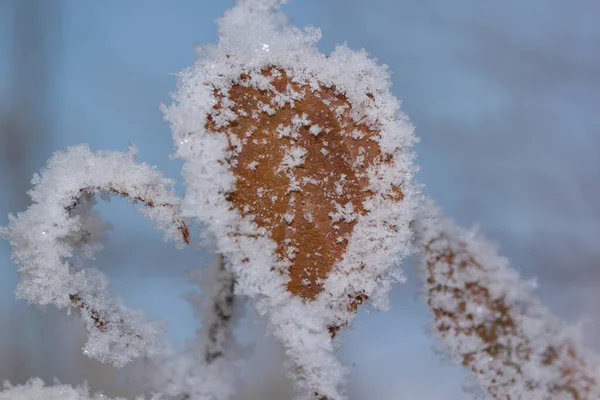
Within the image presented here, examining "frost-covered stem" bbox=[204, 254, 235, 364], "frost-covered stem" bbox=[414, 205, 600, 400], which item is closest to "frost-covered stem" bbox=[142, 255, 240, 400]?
"frost-covered stem" bbox=[204, 254, 235, 364]

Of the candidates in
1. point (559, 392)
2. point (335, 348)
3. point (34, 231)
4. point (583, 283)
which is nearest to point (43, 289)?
point (34, 231)

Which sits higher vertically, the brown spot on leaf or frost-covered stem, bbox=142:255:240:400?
the brown spot on leaf

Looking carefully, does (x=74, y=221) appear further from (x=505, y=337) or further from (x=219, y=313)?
(x=505, y=337)

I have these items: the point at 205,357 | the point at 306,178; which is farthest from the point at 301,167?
the point at 205,357

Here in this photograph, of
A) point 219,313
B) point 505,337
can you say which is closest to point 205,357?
point 219,313

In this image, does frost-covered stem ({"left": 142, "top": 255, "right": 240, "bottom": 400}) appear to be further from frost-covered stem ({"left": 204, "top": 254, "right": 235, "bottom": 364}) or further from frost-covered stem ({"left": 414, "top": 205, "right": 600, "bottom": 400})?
frost-covered stem ({"left": 414, "top": 205, "right": 600, "bottom": 400})

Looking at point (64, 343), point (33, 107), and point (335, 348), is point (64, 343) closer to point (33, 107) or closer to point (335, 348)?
point (33, 107)

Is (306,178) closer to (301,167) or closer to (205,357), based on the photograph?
(301,167)

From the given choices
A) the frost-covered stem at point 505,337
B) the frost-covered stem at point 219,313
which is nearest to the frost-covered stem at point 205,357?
the frost-covered stem at point 219,313
